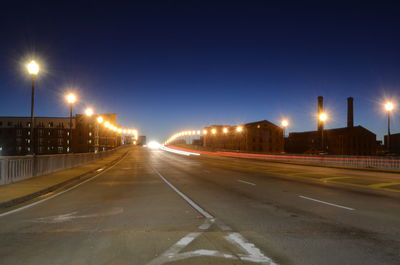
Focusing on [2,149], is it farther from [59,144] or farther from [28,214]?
[28,214]

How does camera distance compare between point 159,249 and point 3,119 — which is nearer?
point 159,249

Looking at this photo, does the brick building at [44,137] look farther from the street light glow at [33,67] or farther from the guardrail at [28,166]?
the street light glow at [33,67]

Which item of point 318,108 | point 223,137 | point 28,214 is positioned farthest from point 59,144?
point 28,214

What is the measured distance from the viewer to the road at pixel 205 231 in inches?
192

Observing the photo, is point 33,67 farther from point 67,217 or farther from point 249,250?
point 249,250

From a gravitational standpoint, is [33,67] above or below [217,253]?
above

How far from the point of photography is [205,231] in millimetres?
6414

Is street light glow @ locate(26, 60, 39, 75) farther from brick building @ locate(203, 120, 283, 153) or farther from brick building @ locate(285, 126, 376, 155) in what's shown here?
brick building @ locate(285, 126, 376, 155)

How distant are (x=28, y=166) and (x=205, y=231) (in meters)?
13.3

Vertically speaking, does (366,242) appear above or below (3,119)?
below

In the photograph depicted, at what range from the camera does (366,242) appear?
561 cm

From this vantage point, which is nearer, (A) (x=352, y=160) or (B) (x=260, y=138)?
(A) (x=352, y=160)

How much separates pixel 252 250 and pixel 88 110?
103 feet

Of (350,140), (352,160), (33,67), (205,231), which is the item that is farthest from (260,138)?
(205,231)
